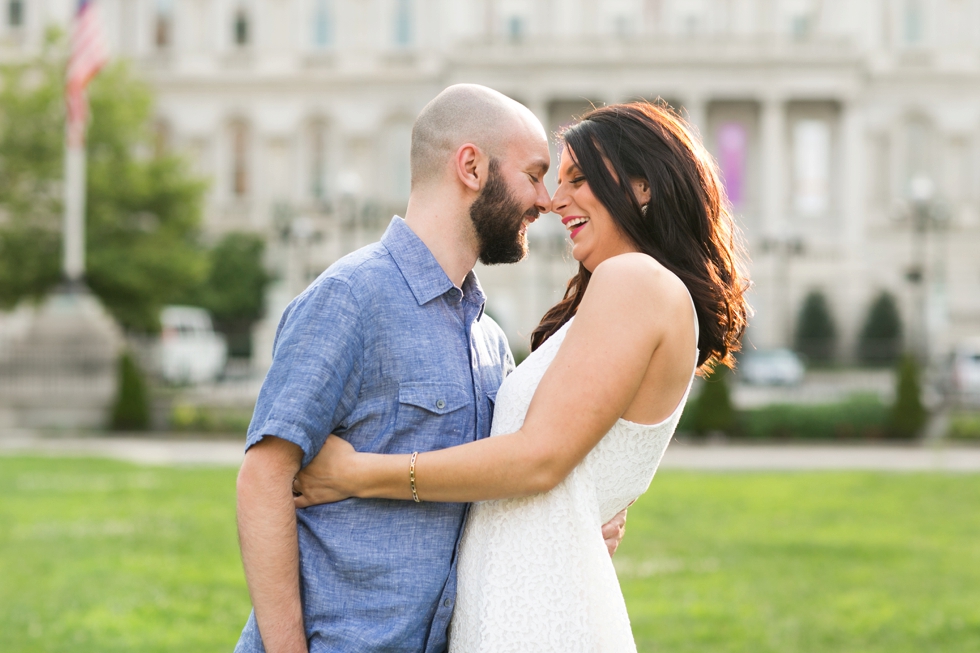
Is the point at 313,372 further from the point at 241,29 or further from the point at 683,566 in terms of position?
the point at 241,29

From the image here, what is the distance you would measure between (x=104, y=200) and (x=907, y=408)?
24.6 metres

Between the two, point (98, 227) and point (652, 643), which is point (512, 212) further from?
point (98, 227)

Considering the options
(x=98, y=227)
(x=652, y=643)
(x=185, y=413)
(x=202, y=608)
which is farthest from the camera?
(x=98, y=227)

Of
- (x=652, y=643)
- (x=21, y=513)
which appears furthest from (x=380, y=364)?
(x=21, y=513)

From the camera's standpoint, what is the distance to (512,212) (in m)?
3.11

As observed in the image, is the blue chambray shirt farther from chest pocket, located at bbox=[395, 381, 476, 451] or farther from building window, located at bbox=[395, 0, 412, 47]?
building window, located at bbox=[395, 0, 412, 47]

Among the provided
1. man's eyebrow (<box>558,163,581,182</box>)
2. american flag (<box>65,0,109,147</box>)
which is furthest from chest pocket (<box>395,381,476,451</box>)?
american flag (<box>65,0,109,147</box>)

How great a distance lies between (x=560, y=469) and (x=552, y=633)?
1.34 ft

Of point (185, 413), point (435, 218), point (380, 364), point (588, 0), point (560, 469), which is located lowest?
point (185, 413)

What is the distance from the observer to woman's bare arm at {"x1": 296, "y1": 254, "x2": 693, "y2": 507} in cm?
283

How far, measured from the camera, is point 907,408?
949 inches

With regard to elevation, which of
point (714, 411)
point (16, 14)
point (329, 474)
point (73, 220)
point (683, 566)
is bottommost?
point (714, 411)

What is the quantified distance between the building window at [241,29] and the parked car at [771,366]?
1294 inches

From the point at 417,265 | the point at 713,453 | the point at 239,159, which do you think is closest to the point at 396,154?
the point at 239,159
